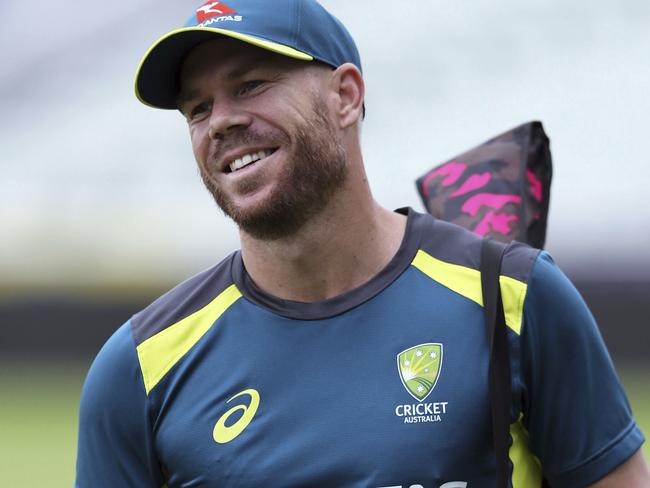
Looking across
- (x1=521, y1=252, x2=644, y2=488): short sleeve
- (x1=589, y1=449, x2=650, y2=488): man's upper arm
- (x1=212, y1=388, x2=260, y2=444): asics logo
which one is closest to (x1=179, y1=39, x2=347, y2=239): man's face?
(x1=212, y1=388, x2=260, y2=444): asics logo

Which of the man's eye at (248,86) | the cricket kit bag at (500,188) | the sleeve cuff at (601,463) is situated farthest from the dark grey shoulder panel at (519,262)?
the man's eye at (248,86)

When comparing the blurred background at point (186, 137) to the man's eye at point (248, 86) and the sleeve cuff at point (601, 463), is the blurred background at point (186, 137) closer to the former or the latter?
the sleeve cuff at point (601, 463)

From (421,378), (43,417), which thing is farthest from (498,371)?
(43,417)

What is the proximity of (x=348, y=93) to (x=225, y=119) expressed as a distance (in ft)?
1.04

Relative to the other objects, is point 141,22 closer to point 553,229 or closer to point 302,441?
point 553,229

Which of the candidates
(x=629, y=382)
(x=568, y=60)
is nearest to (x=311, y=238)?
(x=629, y=382)

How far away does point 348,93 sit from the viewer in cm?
245

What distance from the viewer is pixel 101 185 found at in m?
12.8

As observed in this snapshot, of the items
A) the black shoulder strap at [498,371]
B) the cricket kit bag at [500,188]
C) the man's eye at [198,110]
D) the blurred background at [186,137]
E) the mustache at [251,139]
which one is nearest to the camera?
the black shoulder strap at [498,371]

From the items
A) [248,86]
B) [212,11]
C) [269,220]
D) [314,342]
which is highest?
[212,11]

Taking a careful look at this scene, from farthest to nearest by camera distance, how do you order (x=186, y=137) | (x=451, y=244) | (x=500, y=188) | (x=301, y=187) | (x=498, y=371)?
(x=186, y=137)
(x=500, y=188)
(x=451, y=244)
(x=301, y=187)
(x=498, y=371)

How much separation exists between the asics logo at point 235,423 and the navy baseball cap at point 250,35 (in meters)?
0.68

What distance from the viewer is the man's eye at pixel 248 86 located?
2.30 meters

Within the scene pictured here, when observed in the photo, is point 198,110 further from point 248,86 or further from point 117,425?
point 117,425
